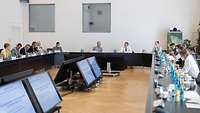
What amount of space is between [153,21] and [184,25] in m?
1.24

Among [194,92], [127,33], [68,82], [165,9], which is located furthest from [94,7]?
[194,92]

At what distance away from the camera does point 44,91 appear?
9.74 ft

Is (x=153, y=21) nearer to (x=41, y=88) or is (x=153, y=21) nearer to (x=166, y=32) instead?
(x=166, y=32)

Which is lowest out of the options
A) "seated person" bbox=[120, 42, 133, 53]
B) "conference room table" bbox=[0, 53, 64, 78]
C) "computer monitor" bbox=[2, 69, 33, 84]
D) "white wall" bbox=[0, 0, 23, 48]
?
"conference room table" bbox=[0, 53, 64, 78]

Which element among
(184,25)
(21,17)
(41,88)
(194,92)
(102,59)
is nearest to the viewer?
(41,88)

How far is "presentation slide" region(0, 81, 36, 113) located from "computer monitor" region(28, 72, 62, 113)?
22 centimetres

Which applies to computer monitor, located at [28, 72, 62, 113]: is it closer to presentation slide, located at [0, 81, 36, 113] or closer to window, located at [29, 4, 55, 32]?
presentation slide, located at [0, 81, 36, 113]

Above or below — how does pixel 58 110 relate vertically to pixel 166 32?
below

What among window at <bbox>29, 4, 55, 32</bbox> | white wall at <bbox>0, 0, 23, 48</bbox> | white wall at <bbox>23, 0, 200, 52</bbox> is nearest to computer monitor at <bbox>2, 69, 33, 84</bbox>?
white wall at <bbox>0, 0, 23, 48</bbox>

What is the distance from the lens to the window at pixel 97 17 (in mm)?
14086

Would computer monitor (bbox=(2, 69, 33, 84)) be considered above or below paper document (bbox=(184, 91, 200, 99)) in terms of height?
above

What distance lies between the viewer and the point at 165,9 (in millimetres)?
13516

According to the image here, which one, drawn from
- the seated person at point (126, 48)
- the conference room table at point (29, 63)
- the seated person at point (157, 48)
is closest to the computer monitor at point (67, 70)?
the conference room table at point (29, 63)

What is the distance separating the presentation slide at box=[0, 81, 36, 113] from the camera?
2164 mm
